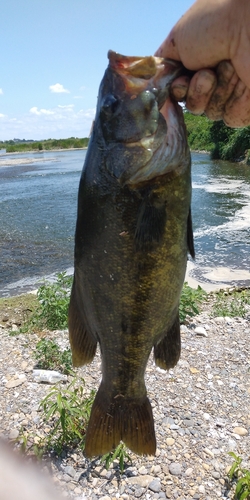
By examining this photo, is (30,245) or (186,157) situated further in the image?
(30,245)

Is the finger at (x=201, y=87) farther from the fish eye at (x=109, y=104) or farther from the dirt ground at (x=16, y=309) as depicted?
the dirt ground at (x=16, y=309)

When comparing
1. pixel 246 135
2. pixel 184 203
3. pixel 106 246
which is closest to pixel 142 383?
pixel 106 246

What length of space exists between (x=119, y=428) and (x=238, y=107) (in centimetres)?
214

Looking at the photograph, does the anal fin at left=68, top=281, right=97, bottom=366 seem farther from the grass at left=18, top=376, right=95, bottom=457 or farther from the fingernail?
the grass at left=18, top=376, right=95, bottom=457

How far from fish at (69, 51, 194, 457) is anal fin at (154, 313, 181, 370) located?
94mm

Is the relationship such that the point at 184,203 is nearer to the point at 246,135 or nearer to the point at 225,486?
the point at 225,486

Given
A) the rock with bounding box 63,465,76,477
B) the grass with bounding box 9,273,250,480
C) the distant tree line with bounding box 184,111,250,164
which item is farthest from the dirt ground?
the distant tree line with bounding box 184,111,250,164

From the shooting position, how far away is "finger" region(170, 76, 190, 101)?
2444mm

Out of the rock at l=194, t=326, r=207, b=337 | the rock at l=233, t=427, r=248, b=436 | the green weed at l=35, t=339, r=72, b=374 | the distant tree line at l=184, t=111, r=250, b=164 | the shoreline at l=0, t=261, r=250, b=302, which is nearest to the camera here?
the rock at l=233, t=427, r=248, b=436

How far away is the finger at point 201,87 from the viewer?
8.04ft

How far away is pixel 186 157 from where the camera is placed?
2.42 metres

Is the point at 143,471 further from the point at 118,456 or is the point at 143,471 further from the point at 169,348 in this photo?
the point at 169,348

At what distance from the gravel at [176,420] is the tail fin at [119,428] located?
123 cm

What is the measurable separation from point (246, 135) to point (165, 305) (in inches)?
1472
